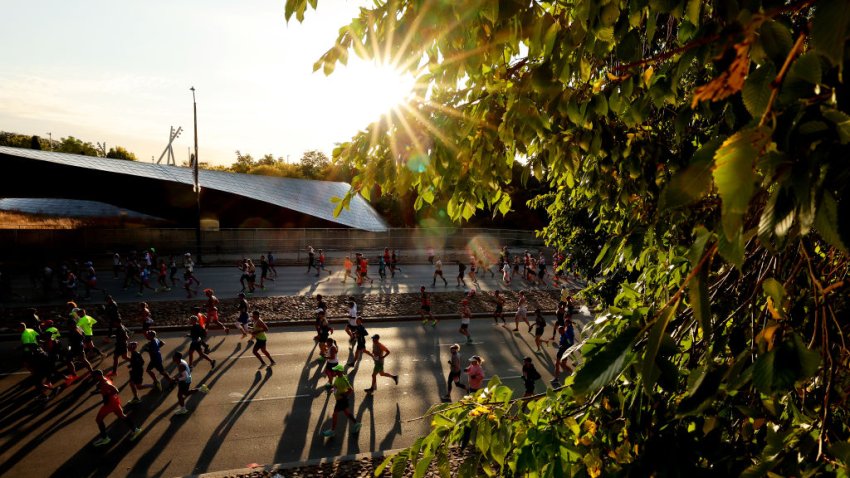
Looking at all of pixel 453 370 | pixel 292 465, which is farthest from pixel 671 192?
pixel 453 370

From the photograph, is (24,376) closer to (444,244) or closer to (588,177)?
(588,177)

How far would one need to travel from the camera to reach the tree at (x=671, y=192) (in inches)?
47.6

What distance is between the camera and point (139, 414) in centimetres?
1126

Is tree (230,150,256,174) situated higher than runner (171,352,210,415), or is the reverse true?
tree (230,150,256,174)

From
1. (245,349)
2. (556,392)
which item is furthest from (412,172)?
(245,349)

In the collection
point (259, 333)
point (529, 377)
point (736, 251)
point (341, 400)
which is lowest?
point (341, 400)

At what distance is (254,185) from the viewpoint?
46156 millimetres

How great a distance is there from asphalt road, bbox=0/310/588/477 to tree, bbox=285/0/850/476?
26.7ft

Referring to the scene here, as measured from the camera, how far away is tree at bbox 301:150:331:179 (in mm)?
80938

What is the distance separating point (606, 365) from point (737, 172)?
707 millimetres

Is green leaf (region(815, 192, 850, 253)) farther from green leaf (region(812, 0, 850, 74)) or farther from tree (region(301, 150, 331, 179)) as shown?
tree (region(301, 150, 331, 179))

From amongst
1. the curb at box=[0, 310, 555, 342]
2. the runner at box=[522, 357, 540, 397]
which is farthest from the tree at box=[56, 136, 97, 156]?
the runner at box=[522, 357, 540, 397]

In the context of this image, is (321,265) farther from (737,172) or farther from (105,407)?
(737,172)

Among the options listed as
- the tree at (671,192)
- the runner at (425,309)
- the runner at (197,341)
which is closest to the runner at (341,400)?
the runner at (197,341)
